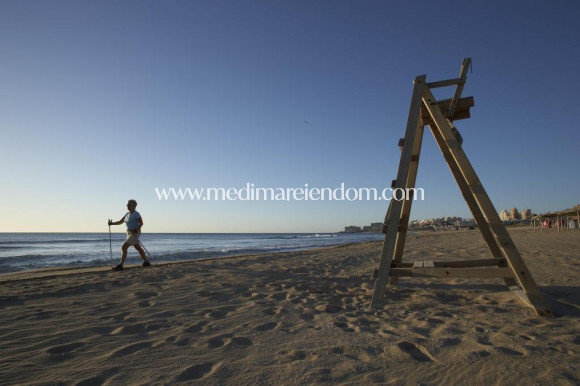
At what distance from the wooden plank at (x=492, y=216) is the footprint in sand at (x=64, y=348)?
4.28m


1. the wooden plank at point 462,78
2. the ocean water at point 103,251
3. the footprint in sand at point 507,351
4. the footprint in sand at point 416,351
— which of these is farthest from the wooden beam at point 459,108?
the ocean water at point 103,251

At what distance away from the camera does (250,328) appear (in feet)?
9.83

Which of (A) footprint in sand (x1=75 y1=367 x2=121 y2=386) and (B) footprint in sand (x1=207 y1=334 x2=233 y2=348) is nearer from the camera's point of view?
(A) footprint in sand (x1=75 y1=367 x2=121 y2=386)

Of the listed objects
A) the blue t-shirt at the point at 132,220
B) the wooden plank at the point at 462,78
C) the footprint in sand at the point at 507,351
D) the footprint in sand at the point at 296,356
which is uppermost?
the wooden plank at the point at 462,78

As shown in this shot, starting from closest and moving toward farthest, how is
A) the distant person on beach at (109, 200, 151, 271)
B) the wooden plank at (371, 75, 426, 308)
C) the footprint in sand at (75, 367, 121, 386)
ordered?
1. the footprint in sand at (75, 367, 121, 386)
2. the wooden plank at (371, 75, 426, 308)
3. the distant person on beach at (109, 200, 151, 271)

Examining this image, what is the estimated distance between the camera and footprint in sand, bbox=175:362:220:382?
6.57 ft

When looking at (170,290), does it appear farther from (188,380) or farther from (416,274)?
(416,274)

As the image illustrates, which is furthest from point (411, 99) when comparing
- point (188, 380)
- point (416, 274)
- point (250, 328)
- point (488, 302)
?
point (188, 380)

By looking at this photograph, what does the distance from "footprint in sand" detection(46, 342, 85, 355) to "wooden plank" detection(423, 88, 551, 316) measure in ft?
14.0

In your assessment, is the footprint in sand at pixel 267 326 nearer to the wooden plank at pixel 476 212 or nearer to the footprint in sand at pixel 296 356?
the footprint in sand at pixel 296 356

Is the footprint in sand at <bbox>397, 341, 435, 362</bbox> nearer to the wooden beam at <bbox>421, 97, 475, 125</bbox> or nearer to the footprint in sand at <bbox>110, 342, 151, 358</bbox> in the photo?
the footprint in sand at <bbox>110, 342, 151, 358</bbox>

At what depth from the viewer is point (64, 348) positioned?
2.51 meters

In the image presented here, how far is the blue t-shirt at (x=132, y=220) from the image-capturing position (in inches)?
302

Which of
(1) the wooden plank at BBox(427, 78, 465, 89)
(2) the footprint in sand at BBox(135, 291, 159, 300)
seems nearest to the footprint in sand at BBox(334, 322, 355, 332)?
(2) the footprint in sand at BBox(135, 291, 159, 300)
